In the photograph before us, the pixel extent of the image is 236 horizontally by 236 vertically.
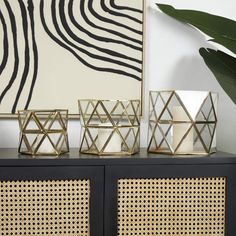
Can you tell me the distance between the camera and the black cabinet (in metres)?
1.23

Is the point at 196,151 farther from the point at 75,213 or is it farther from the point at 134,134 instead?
the point at 75,213

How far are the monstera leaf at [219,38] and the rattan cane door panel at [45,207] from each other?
561mm

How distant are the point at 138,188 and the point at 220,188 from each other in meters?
0.24

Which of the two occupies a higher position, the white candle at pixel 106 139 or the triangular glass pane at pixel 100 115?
the triangular glass pane at pixel 100 115

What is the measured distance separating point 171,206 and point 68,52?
639 millimetres

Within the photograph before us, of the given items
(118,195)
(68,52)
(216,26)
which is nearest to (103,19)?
(68,52)

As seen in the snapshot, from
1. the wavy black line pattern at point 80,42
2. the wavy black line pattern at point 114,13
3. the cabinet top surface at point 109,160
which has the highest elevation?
the wavy black line pattern at point 114,13

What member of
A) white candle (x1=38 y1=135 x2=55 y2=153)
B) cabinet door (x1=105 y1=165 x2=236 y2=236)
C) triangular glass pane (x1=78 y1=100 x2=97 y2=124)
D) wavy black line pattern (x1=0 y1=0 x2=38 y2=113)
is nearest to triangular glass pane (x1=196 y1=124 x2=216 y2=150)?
cabinet door (x1=105 y1=165 x2=236 y2=236)

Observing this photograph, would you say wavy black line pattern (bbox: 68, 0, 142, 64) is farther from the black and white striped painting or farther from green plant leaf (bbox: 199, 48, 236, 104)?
green plant leaf (bbox: 199, 48, 236, 104)

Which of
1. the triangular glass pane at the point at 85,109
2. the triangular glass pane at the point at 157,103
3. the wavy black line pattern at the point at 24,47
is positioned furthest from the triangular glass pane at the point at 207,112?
the wavy black line pattern at the point at 24,47

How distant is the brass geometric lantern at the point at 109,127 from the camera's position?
4.35ft

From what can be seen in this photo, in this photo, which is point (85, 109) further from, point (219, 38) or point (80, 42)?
point (219, 38)

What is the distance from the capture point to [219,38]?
1396 mm

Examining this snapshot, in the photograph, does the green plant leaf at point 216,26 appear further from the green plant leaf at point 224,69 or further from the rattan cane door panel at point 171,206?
the rattan cane door panel at point 171,206
